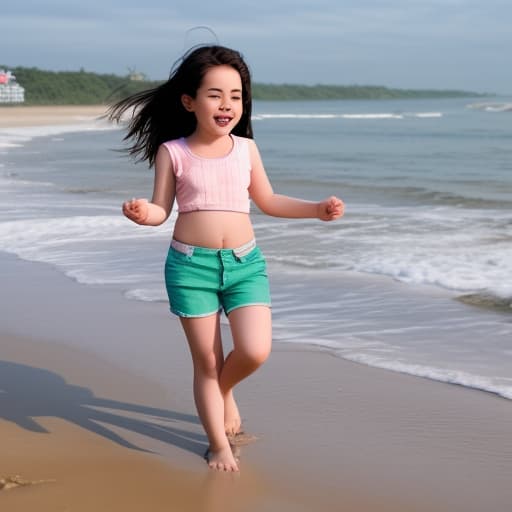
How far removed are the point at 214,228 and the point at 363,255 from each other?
13.9 feet

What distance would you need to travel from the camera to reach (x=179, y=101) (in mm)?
3412

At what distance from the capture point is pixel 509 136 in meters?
30.2

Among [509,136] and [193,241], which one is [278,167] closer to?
[509,136]

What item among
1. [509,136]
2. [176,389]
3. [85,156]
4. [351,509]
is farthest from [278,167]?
[351,509]

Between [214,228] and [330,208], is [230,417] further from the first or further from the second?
[330,208]

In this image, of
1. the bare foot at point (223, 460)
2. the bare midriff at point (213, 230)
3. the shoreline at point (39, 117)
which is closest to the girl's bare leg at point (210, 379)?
the bare foot at point (223, 460)

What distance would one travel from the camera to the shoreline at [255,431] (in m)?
2.94

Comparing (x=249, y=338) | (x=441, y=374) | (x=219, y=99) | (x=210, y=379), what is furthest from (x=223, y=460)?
(x=441, y=374)

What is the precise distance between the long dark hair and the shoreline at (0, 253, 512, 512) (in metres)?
1.07

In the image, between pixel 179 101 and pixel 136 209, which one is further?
pixel 179 101

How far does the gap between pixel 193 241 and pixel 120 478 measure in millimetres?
849

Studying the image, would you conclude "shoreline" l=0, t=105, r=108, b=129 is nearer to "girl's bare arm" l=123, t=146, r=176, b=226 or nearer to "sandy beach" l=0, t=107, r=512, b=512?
"sandy beach" l=0, t=107, r=512, b=512

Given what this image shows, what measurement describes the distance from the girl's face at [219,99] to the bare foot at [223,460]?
3.69ft

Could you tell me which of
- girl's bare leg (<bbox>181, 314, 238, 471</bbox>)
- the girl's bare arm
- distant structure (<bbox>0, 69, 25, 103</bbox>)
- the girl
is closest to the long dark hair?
the girl
